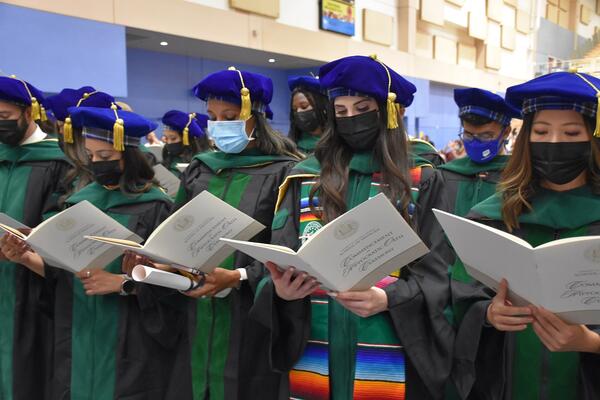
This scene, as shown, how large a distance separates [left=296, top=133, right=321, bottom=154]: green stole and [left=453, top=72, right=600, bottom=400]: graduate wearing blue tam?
235cm

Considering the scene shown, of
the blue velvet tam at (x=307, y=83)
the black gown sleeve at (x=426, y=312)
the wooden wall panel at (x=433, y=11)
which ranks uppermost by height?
the wooden wall panel at (x=433, y=11)

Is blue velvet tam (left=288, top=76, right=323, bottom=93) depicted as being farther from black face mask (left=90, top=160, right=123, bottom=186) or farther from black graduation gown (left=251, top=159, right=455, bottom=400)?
black graduation gown (left=251, top=159, right=455, bottom=400)

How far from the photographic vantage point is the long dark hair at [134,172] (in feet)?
9.25

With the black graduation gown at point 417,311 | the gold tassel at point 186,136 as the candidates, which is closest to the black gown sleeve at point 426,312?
the black graduation gown at point 417,311

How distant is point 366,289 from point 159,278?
2.81 ft

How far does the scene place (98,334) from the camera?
108 inches

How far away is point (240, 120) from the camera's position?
270 cm

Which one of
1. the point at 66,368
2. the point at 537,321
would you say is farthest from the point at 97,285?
the point at 537,321

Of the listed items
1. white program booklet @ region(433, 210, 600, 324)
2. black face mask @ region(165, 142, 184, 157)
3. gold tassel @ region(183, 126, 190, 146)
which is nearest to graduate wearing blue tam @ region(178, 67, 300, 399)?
white program booklet @ region(433, 210, 600, 324)

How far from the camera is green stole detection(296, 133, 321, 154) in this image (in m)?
4.22

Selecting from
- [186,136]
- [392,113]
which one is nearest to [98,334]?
[392,113]

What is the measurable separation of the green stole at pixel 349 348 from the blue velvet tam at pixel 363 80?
0.81 ft

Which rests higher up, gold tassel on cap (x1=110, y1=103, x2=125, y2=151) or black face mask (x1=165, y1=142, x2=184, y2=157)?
gold tassel on cap (x1=110, y1=103, x2=125, y2=151)

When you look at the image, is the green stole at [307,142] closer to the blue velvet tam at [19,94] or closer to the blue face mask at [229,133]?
the blue face mask at [229,133]
